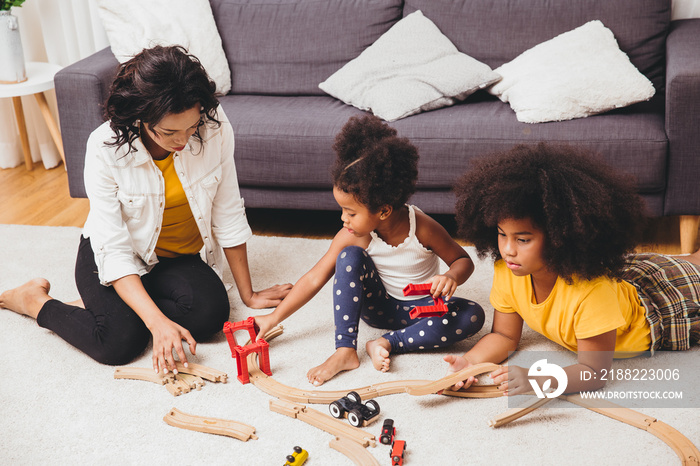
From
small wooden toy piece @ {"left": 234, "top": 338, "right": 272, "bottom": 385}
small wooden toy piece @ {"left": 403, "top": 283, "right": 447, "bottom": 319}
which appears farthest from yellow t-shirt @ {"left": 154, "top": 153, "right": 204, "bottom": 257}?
small wooden toy piece @ {"left": 403, "top": 283, "right": 447, "bottom": 319}

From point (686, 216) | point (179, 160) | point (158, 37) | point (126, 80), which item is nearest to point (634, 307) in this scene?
point (686, 216)

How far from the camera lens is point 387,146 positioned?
163 cm

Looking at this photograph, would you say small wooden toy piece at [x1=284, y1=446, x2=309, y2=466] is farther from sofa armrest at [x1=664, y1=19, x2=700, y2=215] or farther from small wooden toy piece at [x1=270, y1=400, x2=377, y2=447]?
sofa armrest at [x1=664, y1=19, x2=700, y2=215]

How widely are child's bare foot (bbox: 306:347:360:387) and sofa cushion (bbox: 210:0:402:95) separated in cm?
139

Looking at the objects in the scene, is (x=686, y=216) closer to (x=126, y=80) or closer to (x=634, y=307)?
(x=634, y=307)

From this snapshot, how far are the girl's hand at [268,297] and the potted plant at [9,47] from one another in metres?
1.72

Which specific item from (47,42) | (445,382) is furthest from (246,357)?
(47,42)

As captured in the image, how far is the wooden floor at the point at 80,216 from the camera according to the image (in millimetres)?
2518

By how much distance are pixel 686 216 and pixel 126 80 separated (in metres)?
1.82

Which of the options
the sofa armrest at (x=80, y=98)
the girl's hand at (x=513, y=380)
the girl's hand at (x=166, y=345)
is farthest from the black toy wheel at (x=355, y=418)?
the sofa armrest at (x=80, y=98)

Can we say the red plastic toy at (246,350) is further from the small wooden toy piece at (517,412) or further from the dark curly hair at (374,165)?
the small wooden toy piece at (517,412)

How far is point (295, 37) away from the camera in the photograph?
9.24 ft

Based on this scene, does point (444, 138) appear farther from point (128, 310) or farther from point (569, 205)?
point (128, 310)

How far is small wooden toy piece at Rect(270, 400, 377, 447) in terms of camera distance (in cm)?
146
